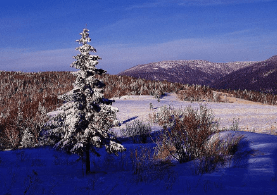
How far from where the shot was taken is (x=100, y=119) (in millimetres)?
4871

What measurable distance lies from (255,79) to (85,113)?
18342 centimetres

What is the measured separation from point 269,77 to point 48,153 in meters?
179

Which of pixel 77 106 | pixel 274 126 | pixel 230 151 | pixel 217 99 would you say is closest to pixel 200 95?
pixel 217 99

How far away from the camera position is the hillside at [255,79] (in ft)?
467

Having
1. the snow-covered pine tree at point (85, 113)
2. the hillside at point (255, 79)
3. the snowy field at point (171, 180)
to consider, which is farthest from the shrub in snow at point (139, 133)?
the hillside at point (255, 79)

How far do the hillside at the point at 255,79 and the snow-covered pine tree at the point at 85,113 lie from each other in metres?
149

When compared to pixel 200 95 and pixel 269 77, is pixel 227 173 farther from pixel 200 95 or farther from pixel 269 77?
pixel 269 77

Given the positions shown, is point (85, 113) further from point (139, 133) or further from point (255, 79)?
point (255, 79)

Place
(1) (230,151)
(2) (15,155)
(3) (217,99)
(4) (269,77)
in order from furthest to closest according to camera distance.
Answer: (4) (269,77)
(3) (217,99)
(2) (15,155)
(1) (230,151)

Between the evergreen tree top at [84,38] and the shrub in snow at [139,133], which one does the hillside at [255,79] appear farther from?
the evergreen tree top at [84,38]

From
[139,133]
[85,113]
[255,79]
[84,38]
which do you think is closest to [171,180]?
[85,113]

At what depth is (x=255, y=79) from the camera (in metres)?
162

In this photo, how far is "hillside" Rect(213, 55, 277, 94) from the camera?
14238 cm

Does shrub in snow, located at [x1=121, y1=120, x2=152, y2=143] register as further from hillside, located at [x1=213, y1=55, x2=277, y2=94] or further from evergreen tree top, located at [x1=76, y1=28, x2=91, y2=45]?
hillside, located at [x1=213, y1=55, x2=277, y2=94]
